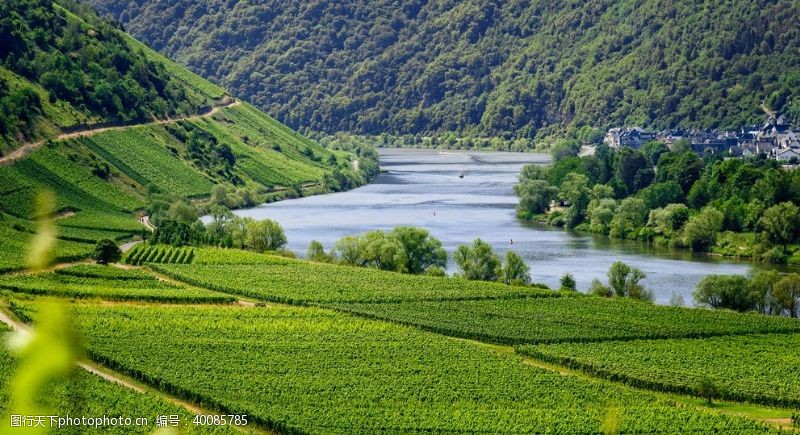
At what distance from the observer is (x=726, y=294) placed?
247ft

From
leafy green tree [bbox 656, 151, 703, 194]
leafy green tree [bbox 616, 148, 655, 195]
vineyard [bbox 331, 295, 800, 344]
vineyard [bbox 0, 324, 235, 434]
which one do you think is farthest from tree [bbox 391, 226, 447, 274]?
leafy green tree [bbox 616, 148, 655, 195]

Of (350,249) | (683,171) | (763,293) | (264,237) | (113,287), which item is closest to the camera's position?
(113,287)

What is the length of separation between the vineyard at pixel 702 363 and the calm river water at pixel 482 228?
1807 cm

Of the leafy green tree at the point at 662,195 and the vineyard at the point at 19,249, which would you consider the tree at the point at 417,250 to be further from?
the leafy green tree at the point at 662,195

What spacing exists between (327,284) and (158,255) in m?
17.0

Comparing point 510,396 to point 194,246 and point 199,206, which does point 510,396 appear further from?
point 199,206

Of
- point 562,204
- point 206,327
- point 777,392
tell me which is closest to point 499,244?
point 562,204

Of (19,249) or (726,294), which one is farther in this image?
(19,249)

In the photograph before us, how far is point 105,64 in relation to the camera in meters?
158

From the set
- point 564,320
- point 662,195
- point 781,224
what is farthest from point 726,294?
point 662,195

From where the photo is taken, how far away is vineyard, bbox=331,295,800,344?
63000mm

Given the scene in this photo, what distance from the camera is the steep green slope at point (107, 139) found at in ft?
363

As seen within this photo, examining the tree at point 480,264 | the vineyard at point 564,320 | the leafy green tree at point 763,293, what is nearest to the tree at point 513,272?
the tree at point 480,264

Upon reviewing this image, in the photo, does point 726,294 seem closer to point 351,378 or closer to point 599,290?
point 599,290
